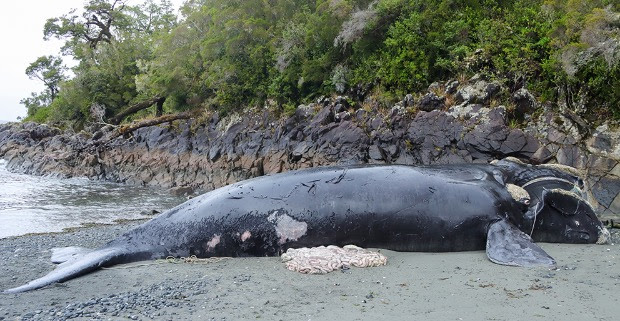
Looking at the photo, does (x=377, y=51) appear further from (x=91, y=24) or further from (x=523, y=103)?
(x=91, y=24)

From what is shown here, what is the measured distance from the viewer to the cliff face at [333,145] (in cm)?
1193

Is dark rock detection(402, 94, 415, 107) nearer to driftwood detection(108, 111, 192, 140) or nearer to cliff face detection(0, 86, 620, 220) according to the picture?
cliff face detection(0, 86, 620, 220)

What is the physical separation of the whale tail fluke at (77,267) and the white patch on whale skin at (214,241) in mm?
1092

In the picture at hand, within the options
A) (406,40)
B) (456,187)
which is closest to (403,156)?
(406,40)

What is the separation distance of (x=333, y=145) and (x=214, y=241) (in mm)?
11724

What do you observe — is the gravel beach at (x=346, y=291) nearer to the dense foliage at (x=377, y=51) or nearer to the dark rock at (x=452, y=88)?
the dense foliage at (x=377, y=51)

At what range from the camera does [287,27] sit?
25047 millimetres

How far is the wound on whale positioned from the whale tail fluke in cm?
2

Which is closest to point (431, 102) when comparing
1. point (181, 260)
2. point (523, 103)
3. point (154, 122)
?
point (523, 103)

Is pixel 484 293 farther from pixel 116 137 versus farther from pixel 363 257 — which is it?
pixel 116 137

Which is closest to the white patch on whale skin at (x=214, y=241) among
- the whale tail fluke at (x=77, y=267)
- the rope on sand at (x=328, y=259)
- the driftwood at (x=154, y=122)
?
the rope on sand at (x=328, y=259)

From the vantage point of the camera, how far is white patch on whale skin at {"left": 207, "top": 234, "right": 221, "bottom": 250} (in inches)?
246

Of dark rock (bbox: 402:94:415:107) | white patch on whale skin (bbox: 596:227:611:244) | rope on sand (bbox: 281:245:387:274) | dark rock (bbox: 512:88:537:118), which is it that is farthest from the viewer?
dark rock (bbox: 402:94:415:107)

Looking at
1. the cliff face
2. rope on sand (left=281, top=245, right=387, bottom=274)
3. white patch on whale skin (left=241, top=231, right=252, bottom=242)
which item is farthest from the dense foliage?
white patch on whale skin (left=241, top=231, right=252, bottom=242)
